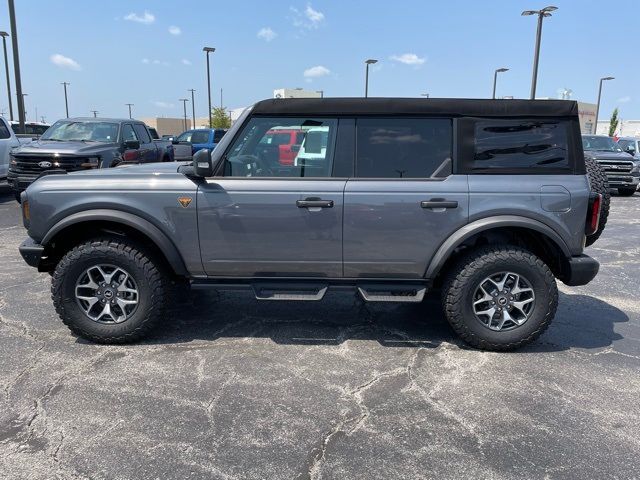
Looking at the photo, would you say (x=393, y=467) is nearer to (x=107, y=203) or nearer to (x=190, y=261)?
(x=190, y=261)

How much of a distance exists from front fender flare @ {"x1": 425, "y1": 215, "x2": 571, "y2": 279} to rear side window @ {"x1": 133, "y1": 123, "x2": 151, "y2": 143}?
10.1 metres

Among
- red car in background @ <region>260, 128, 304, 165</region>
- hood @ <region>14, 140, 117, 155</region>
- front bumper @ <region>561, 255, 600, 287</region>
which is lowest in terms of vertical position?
front bumper @ <region>561, 255, 600, 287</region>

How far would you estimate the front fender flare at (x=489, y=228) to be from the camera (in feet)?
12.1

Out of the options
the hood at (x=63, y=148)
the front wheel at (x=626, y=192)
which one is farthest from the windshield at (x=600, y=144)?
the hood at (x=63, y=148)

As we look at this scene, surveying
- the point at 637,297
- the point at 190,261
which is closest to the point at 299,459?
the point at 190,261

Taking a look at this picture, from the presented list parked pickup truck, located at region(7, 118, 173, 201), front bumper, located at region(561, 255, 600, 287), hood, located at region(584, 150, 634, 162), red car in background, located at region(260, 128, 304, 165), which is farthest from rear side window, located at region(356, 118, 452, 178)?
hood, located at region(584, 150, 634, 162)

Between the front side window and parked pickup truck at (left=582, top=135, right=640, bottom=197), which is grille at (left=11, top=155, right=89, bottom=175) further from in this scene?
parked pickup truck at (left=582, top=135, right=640, bottom=197)

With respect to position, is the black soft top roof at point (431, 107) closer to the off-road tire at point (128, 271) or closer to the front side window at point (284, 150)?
the front side window at point (284, 150)

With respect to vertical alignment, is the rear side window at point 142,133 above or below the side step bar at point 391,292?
above

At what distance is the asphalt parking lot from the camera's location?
2.60 meters

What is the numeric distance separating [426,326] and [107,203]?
9.52 feet

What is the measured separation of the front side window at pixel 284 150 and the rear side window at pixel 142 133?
356 inches

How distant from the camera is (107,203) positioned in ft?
12.4

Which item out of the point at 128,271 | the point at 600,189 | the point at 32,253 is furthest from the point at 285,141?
the point at 600,189
